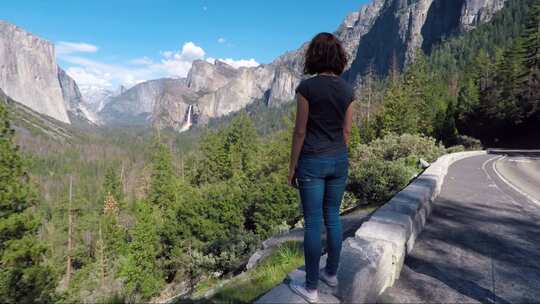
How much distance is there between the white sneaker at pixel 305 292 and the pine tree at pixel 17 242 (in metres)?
19.4

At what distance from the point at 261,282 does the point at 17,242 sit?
19.5 meters

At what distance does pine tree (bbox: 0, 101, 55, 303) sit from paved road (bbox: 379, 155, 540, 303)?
19.3 meters

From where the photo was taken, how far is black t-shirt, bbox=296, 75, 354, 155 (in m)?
2.84

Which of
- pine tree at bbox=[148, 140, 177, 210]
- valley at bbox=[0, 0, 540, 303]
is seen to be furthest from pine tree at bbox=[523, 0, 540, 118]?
pine tree at bbox=[148, 140, 177, 210]

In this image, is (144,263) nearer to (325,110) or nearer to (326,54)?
(325,110)

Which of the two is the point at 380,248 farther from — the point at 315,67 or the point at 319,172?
the point at 315,67

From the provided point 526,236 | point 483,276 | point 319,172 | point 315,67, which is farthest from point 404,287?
point 526,236

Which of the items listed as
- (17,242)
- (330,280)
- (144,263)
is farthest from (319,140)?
(144,263)

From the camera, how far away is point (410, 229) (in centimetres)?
513

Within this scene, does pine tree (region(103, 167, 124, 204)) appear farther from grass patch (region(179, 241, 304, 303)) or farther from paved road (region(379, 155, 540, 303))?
paved road (region(379, 155, 540, 303))

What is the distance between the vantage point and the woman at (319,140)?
2855mm

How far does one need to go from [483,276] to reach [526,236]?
8.25ft

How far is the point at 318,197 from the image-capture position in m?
2.98

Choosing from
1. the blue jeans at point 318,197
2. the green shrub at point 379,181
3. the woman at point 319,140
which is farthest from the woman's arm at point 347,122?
the green shrub at point 379,181
